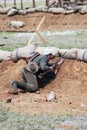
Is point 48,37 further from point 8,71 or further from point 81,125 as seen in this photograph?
point 81,125

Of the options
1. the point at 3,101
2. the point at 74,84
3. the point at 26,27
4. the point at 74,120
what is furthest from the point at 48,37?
the point at 74,120

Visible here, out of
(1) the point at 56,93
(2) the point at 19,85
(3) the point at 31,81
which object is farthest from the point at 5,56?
(1) the point at 56,93

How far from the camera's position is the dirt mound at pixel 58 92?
9.90 meters

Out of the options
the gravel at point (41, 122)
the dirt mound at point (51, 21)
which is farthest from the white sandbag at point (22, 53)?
the dirt mound at point (51, 21)

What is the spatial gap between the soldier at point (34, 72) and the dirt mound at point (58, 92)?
0.69 ft

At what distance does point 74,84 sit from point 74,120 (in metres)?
3.71

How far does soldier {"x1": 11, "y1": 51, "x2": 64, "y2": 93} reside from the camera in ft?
39.8

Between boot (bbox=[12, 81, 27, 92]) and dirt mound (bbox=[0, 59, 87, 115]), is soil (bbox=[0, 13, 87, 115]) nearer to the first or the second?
dirt mound (bbox=[0, 59, 87, 115])

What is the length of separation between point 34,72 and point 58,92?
0.80m

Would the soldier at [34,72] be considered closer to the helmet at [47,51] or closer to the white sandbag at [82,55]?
the helmet at [47,51]

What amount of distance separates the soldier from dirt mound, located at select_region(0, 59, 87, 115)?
0.21 m

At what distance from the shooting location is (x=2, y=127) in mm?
8406

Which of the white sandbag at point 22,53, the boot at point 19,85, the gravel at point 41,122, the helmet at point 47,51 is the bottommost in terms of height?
the white sandbag at point 22,53

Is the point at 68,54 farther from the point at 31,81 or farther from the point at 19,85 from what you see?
the point at 19,85
